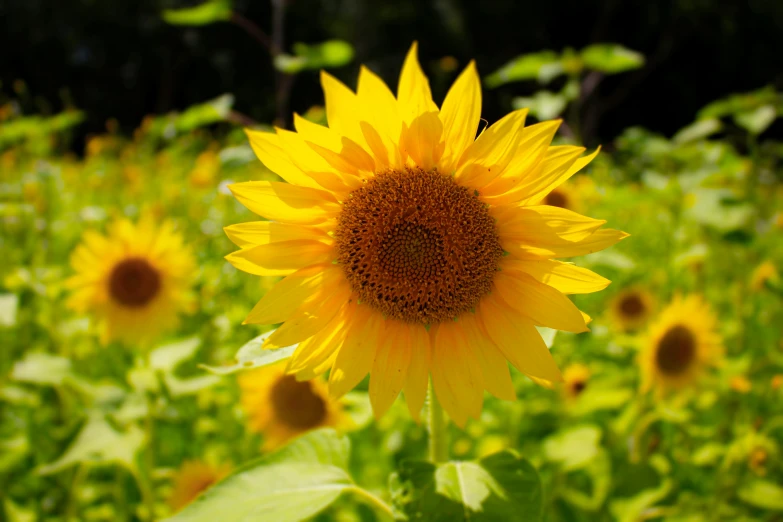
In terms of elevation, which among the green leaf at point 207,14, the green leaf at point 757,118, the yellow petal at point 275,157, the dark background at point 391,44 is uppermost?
the green leaf at point 207,14

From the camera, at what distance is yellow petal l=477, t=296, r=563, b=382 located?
1081mm

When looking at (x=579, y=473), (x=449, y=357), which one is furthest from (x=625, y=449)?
(x=449, y=357)

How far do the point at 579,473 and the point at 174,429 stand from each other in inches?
73.5

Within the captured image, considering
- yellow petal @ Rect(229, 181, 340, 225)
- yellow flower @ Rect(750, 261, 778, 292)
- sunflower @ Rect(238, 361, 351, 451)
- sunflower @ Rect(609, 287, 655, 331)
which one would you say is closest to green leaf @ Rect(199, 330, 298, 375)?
yellow petal @ Rect(229, 181, 340, 225)

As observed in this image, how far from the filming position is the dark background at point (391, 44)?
1686 centimetres

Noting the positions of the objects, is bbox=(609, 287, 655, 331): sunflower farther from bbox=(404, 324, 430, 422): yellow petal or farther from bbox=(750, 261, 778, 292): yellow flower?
A: bbox=(404, 324, 430, 422): yellow petal

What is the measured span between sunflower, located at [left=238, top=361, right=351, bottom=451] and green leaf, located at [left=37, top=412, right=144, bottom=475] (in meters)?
0.50

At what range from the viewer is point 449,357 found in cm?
118

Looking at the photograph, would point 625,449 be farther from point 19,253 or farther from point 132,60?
point 132,60

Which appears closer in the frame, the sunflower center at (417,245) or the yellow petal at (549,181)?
the yellow petal at (549,181)

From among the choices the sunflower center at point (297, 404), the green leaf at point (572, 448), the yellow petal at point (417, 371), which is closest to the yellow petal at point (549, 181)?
the yellow petal at point (417, 371)

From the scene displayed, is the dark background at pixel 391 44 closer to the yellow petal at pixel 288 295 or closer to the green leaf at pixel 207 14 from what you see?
the green leaf at pixel 207 14

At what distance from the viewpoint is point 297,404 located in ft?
7.61

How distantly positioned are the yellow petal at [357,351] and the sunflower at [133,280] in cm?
176
